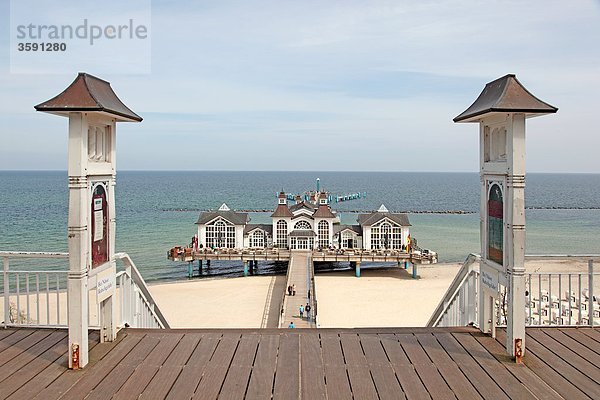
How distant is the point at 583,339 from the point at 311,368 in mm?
2943

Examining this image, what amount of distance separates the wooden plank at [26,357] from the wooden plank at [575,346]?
5.02m

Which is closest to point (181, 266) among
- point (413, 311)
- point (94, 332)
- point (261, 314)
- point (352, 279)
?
point (352, 279)

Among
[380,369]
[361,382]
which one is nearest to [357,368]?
[380,369]

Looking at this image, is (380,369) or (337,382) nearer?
(337,382)

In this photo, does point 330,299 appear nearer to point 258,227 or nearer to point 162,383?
point 258,227

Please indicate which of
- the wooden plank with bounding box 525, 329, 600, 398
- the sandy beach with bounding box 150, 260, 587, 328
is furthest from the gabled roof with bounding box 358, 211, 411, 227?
the wooden plank with bounding box 525, 329, 600, 398

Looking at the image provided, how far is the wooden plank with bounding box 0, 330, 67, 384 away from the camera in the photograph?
4.38m

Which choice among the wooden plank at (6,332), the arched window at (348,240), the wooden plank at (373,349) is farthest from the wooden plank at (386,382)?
the arched window at (348,240)

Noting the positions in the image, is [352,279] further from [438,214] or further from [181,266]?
[438,214]

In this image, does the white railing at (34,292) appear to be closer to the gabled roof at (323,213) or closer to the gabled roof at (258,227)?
the gabled roof at (258,227)

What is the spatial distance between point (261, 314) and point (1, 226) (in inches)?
1823

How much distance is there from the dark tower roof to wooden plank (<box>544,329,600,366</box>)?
2.30 m

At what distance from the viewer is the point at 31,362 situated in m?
4.83

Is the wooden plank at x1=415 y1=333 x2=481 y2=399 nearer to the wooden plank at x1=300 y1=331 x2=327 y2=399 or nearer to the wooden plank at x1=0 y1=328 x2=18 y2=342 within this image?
the wooden plank at x1=300 y1=331 x2=327 y2=399
